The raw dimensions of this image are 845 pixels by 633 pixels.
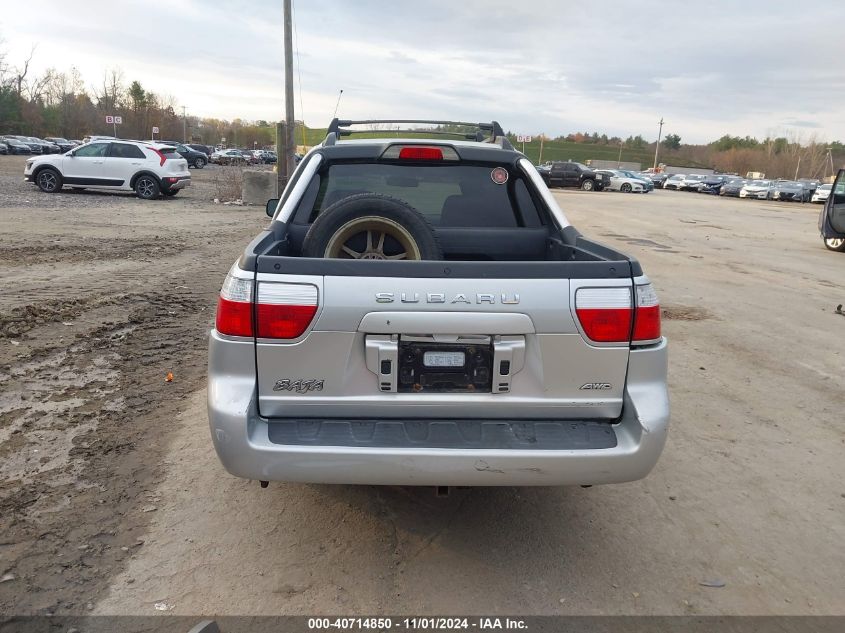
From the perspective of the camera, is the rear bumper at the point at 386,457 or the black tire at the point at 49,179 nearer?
the rear bumper at the point at 386,457

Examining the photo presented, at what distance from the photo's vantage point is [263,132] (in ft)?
388

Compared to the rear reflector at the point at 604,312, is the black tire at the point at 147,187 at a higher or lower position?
lower

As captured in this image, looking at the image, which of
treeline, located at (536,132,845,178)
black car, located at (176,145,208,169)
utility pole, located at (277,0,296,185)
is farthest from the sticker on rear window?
treeline, located at (536,132,845,178)

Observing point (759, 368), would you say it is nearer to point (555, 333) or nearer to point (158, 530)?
point (555, 333)

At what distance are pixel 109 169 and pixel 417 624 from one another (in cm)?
2118

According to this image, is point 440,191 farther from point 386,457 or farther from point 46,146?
point 46,146

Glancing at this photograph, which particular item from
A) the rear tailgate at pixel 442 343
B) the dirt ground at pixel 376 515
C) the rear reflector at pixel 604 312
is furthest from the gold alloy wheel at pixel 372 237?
the dirt ground at pixel 376 515

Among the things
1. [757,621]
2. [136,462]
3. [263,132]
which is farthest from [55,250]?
[263,132]

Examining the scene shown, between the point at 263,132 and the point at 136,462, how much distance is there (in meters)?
122

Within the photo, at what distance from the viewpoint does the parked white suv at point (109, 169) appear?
800 inches

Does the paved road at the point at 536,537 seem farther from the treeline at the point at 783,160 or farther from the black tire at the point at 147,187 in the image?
the treeline at the point at 783,160

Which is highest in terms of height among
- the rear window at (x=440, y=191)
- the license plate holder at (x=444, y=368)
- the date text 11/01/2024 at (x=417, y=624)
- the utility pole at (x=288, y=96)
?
the utility pole at (x=288, y=96)

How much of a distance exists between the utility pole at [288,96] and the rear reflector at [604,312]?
638 inches

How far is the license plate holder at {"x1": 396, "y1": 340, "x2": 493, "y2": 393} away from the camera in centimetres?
276
